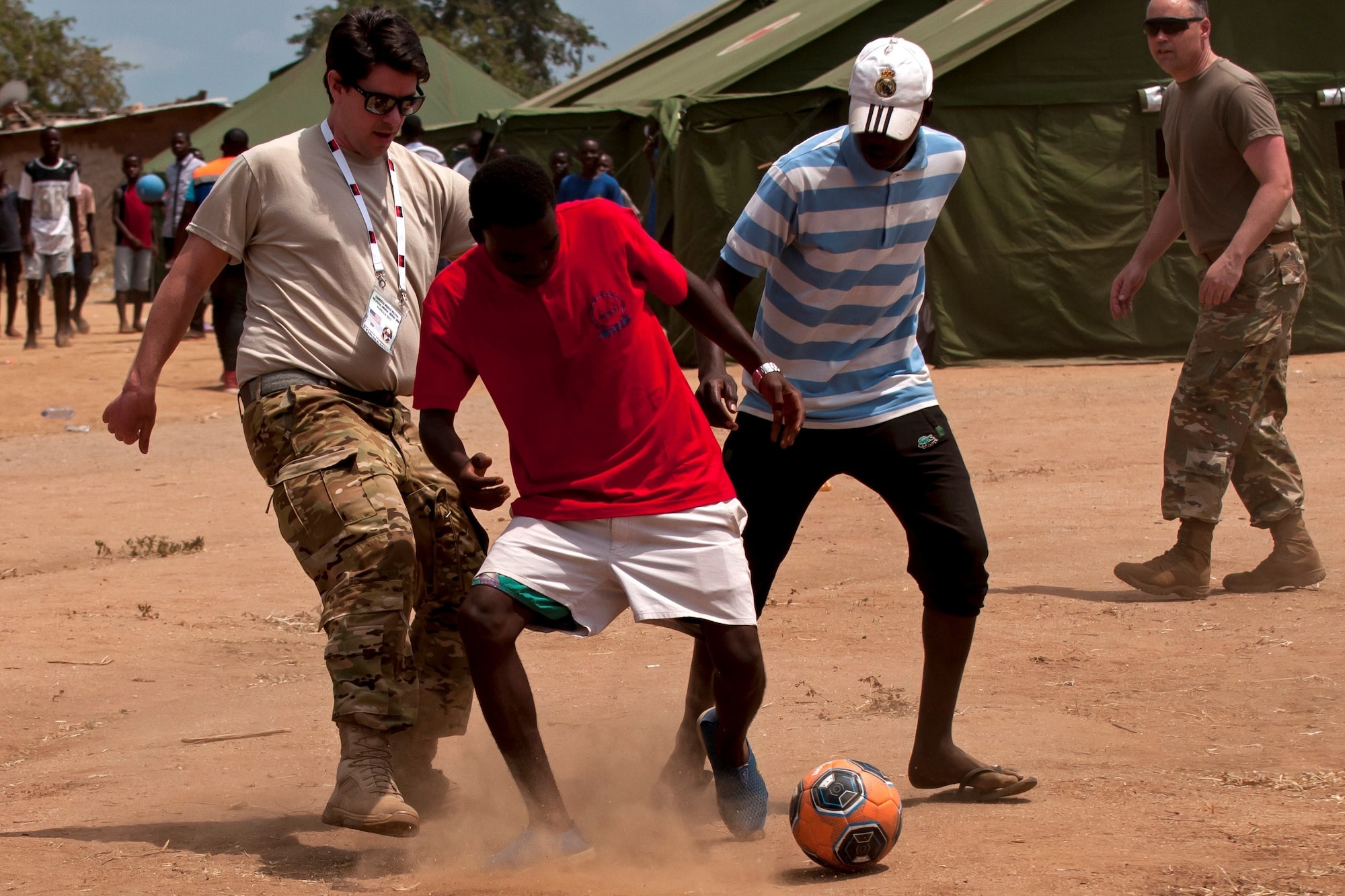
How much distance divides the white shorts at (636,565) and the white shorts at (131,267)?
59.4ft

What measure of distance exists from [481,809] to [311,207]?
1750 millimetres

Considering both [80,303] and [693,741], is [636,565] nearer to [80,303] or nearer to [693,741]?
[693,741]

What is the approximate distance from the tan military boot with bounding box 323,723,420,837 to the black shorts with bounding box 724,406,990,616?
1149 millimetres

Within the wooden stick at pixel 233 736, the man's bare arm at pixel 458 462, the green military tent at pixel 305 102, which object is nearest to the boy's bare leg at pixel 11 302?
the green military tent at pixel 305 102

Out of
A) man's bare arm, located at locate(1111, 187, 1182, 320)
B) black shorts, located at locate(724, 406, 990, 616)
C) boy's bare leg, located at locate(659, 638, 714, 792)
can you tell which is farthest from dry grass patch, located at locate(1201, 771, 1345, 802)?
man's bare arm, located at locate(1111, 187, 1182, 320)

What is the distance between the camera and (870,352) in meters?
4.40

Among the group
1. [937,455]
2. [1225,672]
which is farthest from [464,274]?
[1225,672]

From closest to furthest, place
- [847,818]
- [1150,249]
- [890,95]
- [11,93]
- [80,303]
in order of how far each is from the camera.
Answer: [847,818]
[890,95]
[1150,249]
[80,303]
[11,93]

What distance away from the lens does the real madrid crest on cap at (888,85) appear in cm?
423

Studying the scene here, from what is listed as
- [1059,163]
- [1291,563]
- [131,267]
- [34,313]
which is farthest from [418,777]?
[131,267]

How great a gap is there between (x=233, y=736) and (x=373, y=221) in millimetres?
1906

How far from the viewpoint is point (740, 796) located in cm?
410

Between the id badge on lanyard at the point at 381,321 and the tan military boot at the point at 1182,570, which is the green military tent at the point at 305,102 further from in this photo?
the id badge on lanyard at the point at 381,321

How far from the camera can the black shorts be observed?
4.30 metres
